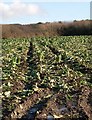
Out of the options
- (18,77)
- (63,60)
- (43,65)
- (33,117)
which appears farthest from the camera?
(63,60)

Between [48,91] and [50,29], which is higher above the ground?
[50,29]

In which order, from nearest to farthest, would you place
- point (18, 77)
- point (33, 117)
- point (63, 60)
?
1. point (33, 117)
2. point (18, 77)
3. point (63, 60)

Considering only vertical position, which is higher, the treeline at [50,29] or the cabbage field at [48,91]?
the treeline at [50,29]

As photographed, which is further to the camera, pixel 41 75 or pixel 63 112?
pixel 41 75

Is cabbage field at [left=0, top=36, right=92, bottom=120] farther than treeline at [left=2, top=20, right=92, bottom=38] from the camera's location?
No

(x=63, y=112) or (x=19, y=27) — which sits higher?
(x=19, y=27)

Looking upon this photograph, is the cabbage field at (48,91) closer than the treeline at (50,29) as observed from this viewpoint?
Yes

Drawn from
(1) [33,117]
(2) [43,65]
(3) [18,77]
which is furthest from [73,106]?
(2) [43,65]

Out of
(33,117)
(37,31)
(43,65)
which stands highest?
(37,31)

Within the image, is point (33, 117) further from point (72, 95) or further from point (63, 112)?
point (72, 95)

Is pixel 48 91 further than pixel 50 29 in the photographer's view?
No

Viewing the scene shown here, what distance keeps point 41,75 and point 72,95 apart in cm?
346

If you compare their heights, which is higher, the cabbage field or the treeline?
the treeline

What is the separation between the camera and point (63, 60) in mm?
17328
